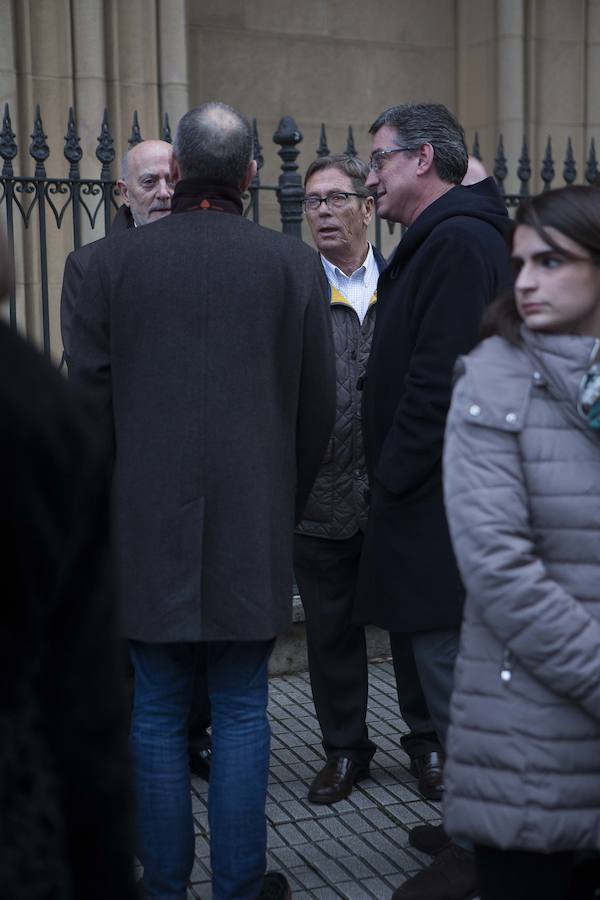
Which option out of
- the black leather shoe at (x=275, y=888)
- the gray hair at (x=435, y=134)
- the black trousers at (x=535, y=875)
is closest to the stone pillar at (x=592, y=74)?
the gray hair at (x=435, y=134)

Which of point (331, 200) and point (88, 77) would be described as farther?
point (88, 77)

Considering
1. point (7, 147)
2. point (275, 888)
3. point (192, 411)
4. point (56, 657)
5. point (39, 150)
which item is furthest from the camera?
point (39, 150)

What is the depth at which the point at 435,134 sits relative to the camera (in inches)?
145

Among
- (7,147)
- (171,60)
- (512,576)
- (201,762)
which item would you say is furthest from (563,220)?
(171,60)

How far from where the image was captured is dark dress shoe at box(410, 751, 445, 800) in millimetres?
4008

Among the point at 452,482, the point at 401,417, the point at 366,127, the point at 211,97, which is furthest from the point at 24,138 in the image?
the point at 452,482

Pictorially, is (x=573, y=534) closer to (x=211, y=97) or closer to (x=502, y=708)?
(x=502, y=708)

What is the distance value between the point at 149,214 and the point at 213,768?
1.98 metres

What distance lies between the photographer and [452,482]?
2240mm

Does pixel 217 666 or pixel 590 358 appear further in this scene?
pixel 217 666

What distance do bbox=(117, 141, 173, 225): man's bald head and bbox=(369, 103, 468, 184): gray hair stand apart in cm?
86

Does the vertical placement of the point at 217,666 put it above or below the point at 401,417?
below

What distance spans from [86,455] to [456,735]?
118cm

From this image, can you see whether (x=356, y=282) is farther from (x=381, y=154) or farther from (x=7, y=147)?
(x=7, y=147)
